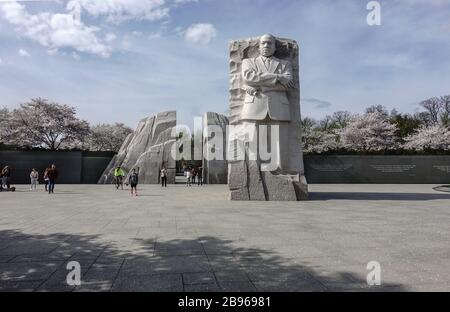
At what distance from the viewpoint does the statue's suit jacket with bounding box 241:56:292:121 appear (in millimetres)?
14945

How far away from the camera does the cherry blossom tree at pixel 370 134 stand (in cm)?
4794

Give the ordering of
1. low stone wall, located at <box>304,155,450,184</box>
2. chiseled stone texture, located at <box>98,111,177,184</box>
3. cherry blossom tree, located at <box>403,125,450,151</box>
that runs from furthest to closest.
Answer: cherry blossom tree, located at <box>403,125,450,151</box> < low stone wall, located at <box>304,155,450,184</box> < chiseled stone texture, located at <box>98,111,177,184</box>

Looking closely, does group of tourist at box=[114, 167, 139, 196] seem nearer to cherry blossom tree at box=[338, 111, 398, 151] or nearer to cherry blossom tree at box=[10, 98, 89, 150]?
cherry blossom tree at box=[10, 98, 89, 150]

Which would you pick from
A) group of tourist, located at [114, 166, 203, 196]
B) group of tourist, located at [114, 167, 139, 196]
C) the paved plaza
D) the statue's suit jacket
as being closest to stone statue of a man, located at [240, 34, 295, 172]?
the statue's suit jacket

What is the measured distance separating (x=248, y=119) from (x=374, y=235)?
8375 mm

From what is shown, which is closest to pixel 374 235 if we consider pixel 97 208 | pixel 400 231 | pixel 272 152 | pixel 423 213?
pixel 400 231

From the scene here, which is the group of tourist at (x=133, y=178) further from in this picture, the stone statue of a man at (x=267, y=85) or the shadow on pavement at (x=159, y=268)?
the shadow on pavement at (x=159, y=268)

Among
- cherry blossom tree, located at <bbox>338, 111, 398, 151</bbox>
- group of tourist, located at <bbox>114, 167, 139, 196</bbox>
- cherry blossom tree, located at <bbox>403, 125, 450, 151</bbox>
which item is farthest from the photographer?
cherry blossom tree, located at <bbox>338, 111, 398, 151</bbox>

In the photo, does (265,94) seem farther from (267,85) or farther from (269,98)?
(267,85)

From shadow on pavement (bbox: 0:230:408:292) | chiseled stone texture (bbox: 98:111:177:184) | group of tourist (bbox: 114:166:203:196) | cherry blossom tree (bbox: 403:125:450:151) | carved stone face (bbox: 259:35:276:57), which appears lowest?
shadow on pavement (bbox: 0:230:408:292)

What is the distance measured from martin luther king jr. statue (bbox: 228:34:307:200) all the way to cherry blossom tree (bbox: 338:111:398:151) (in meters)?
35.8

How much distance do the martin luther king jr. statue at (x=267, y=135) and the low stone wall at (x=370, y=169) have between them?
1825 centimetres

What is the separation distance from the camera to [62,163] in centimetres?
2997

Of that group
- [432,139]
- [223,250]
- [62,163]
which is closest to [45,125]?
Result: [62,163]
